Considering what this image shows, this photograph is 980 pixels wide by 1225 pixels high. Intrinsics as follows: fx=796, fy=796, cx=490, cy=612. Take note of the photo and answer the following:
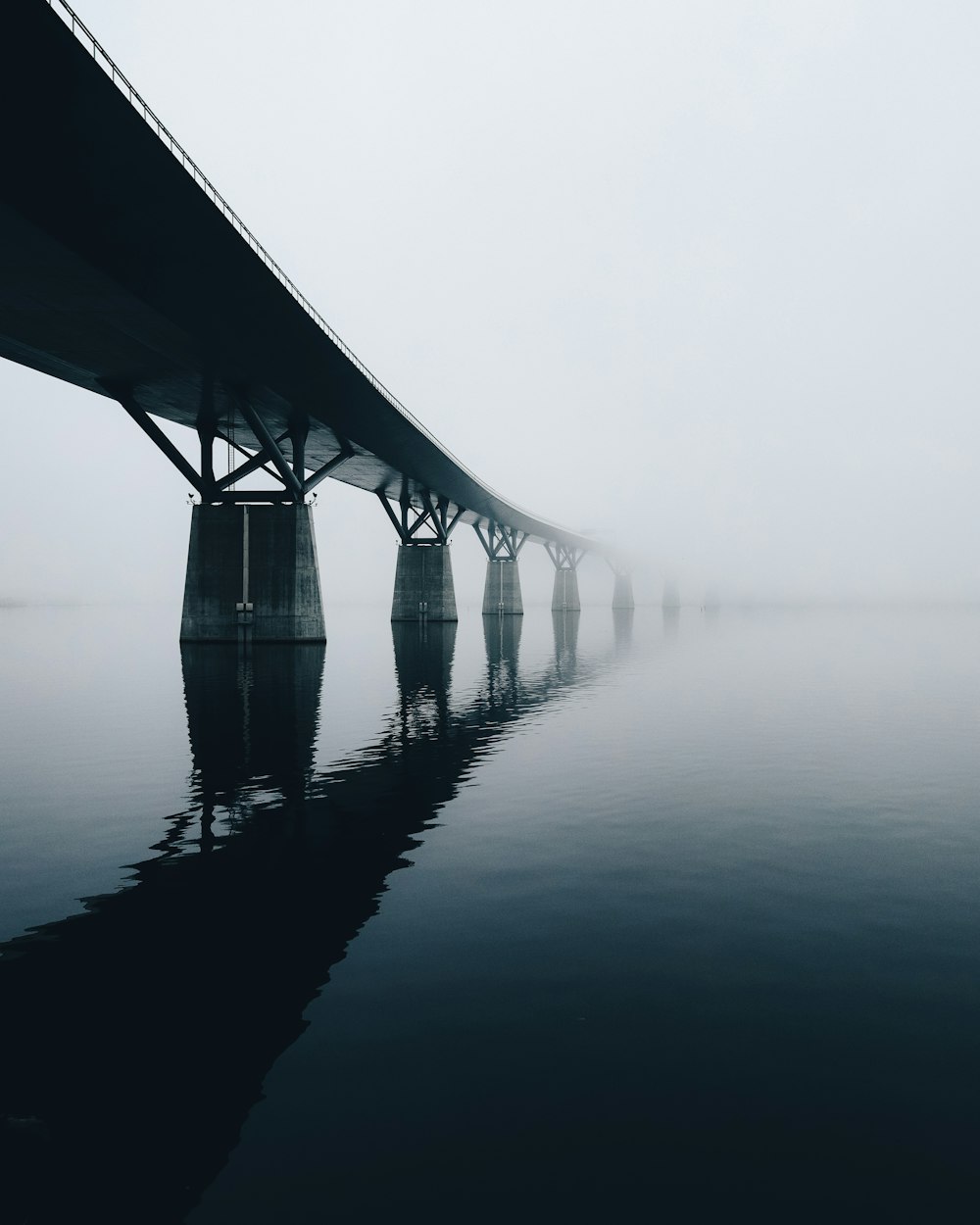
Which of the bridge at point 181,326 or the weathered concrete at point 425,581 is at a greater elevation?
the bridge at point 181,326

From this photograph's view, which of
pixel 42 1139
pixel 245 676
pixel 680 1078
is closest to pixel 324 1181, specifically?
pixel 42 1139

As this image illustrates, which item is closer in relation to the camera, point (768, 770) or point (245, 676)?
point (768, 770)

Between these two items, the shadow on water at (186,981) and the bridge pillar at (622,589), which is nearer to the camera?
the shadow on water at (186,981)

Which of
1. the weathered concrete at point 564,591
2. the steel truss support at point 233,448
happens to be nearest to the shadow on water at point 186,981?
the steel truss support at point 233,448

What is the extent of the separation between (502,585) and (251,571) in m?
72.0

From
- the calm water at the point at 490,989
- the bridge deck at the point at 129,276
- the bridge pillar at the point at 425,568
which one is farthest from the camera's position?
the bridge pillar at the point at 425,568

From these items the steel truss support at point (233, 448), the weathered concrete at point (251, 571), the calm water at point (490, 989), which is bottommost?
the calm water at point (490, 989)

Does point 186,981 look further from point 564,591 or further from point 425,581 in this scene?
point 564,591

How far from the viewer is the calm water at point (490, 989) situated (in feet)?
14.3

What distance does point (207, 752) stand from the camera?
17.7m

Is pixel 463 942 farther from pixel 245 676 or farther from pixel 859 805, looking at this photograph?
pixel 245 676

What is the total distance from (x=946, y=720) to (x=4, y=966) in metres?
23.6

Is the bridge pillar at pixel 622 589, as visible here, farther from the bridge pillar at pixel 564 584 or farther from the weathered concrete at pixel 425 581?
the weathered concrete at pixel 425 581

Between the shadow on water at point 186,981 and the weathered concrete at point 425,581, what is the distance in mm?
73582
